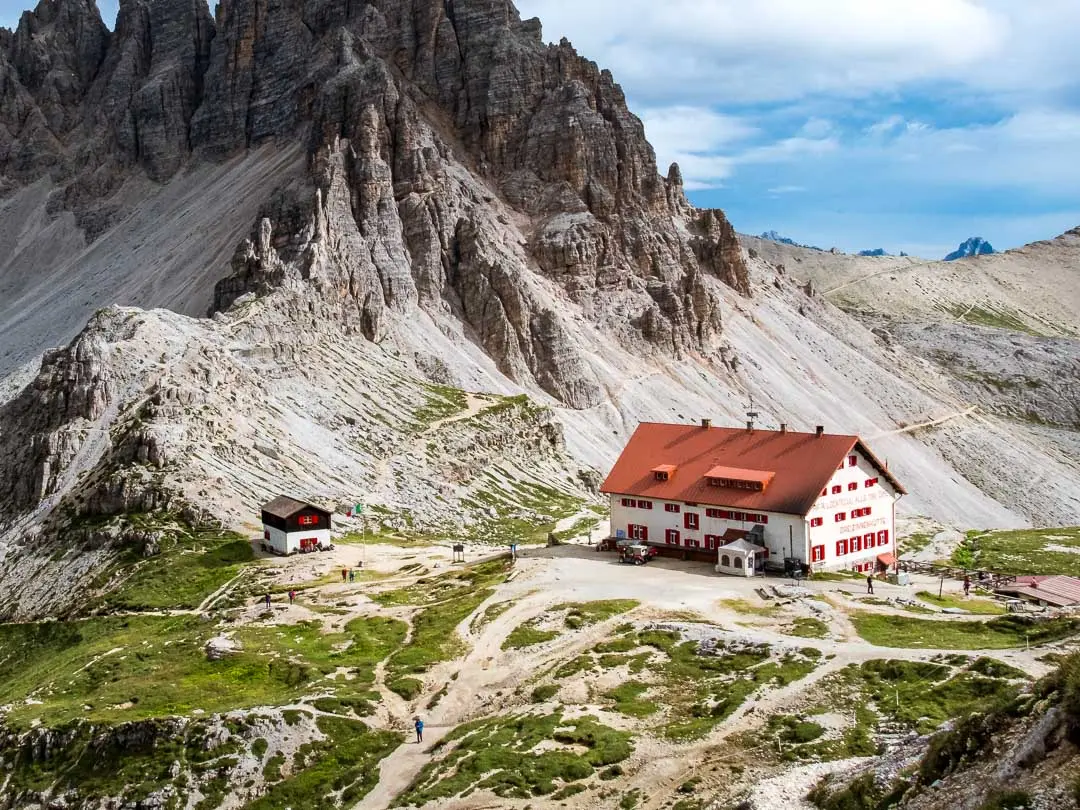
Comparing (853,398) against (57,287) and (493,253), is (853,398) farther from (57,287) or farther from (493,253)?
(57,287)

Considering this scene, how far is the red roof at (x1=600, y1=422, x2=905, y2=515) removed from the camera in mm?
66250

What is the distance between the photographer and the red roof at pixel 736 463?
6625 cm

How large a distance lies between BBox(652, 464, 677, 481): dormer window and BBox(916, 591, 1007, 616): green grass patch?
18.6 meters

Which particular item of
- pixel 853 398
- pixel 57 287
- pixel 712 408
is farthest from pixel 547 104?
pixel 57 287

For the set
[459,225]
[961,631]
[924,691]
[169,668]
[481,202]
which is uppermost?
[481,202]

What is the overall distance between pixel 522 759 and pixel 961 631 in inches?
926

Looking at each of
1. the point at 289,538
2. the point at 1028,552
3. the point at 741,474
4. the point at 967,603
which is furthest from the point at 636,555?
the point at 1028,552

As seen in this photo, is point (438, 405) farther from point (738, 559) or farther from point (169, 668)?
point (169, 668)

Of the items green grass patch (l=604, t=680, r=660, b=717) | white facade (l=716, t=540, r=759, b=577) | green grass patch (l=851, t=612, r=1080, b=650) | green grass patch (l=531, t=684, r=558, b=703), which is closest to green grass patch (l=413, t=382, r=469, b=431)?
white facade (l=716, t=540, r=759, b=577)

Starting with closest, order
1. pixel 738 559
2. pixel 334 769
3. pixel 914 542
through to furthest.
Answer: pixel 334 769, pixel 738 559, pixel 914 542

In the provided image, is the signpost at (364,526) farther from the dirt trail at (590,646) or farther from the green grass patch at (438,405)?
the green grass patch at (438,405)

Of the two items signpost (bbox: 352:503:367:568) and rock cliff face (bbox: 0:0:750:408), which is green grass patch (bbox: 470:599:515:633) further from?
rock cliff face (bbox: 0:0:750:408)

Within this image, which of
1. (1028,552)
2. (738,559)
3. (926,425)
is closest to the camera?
(738,559)

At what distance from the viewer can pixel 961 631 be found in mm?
49688
